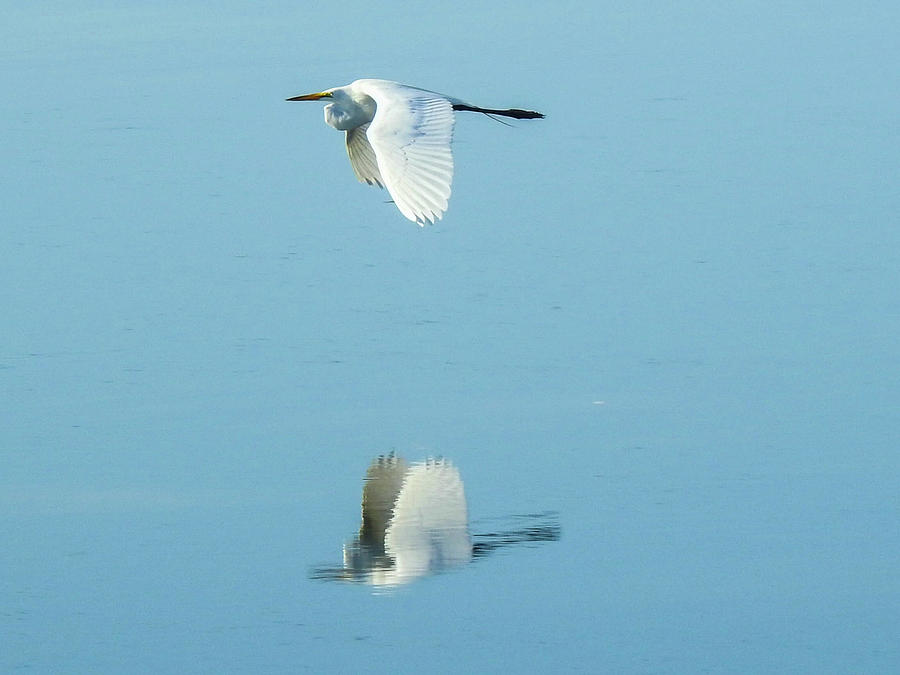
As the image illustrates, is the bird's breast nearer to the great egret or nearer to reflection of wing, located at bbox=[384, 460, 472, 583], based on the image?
the great egret

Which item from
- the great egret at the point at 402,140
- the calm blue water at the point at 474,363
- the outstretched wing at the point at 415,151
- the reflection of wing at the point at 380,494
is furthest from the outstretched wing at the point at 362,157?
the reflection of wing at the point at 380,494

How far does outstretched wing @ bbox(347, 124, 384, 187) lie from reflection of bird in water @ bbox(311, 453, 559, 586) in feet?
5.87

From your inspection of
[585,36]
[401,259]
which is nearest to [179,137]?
[401,259]

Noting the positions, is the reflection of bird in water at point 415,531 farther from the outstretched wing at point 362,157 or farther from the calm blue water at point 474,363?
the outstretched wing at point 362,157

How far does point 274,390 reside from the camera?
4.98 meters

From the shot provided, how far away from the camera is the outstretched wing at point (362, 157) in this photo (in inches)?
232

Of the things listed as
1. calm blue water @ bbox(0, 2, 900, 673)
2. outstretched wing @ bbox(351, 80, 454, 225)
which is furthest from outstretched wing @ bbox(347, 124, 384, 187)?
outstretched wing @ bbox(351, 80, 454, 225)

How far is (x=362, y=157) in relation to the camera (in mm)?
5902

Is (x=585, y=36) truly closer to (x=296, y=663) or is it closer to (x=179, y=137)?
(x=179, y=137)

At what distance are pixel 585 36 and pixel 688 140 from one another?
2.30m

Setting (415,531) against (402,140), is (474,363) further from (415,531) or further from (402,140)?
(415,531)

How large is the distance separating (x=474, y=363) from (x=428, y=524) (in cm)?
114

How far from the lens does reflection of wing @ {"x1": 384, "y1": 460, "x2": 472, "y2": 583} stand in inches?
152

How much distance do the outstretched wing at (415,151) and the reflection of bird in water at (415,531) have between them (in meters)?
0.72
